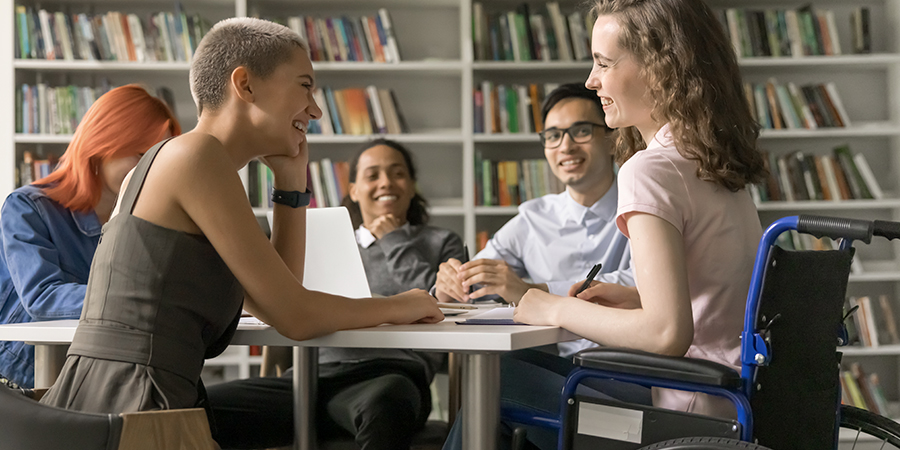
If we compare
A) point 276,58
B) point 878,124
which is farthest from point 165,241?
point 878,124

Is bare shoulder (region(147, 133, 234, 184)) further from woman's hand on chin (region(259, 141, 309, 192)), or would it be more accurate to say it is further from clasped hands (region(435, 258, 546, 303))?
clasped hands (region(435, 258, 546, 303))

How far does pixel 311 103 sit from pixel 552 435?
75 cm

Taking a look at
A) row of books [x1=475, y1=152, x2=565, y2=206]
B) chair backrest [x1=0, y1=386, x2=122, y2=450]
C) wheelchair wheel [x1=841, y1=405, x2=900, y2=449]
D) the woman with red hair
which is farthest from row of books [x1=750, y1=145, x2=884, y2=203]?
chair backrest [x1=0, y1=386, x2=122, y2=450]

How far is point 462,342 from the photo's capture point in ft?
3.39

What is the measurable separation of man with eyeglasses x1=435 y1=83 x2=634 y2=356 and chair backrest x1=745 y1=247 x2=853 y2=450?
45.4 inches

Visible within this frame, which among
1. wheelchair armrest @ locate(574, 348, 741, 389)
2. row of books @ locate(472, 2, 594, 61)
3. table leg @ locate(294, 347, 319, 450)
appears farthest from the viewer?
row of books @ locate(472, 2, 594, 61)

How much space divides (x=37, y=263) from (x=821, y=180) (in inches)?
134

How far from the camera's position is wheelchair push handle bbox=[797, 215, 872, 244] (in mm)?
942

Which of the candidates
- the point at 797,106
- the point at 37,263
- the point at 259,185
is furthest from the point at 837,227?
the point at 259,185

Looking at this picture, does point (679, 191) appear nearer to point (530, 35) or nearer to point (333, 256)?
point (333, 256)

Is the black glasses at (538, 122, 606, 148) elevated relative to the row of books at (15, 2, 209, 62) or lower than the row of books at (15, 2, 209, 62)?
lower

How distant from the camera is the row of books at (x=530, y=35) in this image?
3576mm

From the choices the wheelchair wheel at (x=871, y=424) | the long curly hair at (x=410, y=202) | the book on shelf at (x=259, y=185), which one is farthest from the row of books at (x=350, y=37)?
the wheelchair wheel at (x=871, y=424)

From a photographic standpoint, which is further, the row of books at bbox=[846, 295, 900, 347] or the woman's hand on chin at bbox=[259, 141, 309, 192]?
the row of books at bbox=[846, 295, 900, 347]
